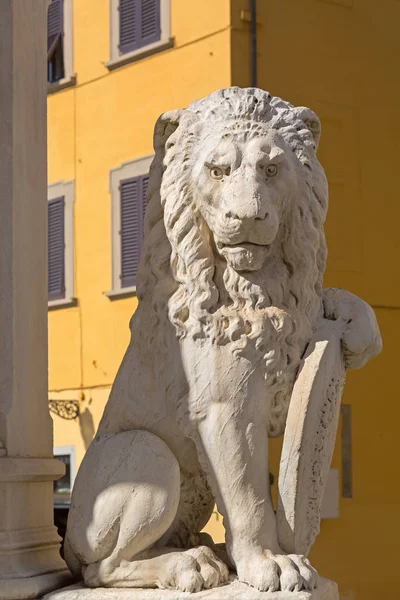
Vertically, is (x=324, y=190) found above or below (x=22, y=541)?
above

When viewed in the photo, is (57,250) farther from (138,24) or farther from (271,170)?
(271,170)

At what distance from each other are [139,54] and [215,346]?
10325 millimetres

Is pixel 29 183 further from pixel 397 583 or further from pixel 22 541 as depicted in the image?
pixel 397 583

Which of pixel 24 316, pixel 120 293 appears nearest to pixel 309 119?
pixel 24 316

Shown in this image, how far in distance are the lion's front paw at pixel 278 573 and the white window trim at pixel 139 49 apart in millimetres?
10233

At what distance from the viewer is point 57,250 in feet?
46.7

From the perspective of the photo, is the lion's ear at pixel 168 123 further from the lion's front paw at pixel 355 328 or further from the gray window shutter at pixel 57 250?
the gray window shutter at pixel 57 250

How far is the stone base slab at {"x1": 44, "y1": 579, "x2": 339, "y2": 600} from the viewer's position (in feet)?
10.4

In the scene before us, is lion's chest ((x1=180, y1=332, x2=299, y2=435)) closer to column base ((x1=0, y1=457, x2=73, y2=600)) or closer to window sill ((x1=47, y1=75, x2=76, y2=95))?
column base ((x1=0, y1=457, x2=73, y2=600))

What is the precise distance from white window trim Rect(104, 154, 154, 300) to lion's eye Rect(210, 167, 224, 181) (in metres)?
9.68

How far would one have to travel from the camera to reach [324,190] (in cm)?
351

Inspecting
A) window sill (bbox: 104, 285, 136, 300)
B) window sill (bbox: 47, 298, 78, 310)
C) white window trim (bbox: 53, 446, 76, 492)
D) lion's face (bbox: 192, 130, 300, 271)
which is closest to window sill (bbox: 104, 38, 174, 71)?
window sill (bbox: 104, 285, 136, 300)

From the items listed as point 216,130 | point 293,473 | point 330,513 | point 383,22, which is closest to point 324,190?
point 216,130

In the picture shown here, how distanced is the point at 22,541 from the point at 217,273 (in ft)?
3.12
